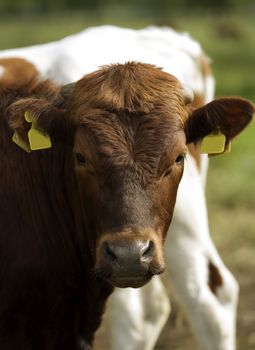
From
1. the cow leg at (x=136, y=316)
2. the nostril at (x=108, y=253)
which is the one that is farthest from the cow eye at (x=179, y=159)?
the cow leg at (x=136, y=316)

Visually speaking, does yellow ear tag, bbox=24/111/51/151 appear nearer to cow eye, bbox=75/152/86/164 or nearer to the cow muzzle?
cow eye, bbox=75/152/86/164

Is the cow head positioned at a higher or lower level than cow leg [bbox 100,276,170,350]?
higher

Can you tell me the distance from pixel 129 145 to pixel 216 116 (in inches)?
23.1

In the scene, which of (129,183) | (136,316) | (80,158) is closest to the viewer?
(129,183)

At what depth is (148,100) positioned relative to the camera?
179 inches

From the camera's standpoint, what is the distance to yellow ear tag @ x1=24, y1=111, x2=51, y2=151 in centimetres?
464

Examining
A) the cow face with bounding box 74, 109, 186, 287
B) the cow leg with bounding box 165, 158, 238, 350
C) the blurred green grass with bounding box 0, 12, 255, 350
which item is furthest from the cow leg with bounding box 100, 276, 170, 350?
the cow face with bounding box 74, 109, 186, 287

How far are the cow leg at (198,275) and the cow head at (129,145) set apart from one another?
1.41 metres

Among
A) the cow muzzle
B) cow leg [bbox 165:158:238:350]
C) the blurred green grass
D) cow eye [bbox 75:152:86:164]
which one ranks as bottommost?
the blurred green grass

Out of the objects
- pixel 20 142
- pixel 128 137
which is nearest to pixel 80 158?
pixel 128 137

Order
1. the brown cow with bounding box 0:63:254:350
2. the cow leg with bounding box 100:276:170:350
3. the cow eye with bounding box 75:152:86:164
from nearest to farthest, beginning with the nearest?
the brown cow with bounding box 0:63:254:350, the cow eye with bounding box 75:152:86:164, the cow leg with bounding box 100:276:170:350

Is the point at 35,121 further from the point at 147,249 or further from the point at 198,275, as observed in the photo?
the point at 198,275

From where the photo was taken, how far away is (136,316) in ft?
21.5

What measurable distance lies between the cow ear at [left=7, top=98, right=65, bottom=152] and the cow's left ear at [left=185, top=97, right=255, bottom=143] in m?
0.62
